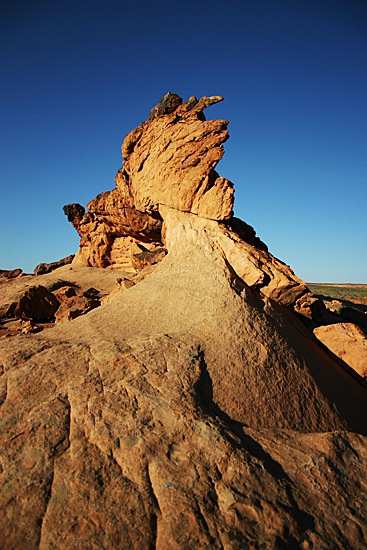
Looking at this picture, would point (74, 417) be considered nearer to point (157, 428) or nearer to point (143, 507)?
point (157, 428)

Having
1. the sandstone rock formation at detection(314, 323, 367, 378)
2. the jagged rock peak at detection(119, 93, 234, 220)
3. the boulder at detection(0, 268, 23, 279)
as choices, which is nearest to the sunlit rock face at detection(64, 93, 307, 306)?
the jagged rock peak at detection(119, 93, 234, 220)

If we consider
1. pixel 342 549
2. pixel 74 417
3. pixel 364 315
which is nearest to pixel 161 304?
pixel 74 417

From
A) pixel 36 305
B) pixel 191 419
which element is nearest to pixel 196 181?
pixel 191 419

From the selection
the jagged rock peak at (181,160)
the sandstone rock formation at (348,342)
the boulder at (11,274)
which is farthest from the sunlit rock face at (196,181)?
the boulder at (11,274)

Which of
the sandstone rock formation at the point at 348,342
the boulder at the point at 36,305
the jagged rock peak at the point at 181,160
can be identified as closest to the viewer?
the sandstone rock formation at the point at 348,342

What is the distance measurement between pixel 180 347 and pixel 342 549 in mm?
2323

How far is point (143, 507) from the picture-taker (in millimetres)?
2156

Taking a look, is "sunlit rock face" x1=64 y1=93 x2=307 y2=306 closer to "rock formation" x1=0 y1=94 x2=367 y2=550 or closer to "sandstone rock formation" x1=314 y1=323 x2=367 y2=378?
"rock formation" x1=0 y1=94 x2=367 y2=550

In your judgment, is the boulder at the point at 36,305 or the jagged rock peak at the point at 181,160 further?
the boulder at the point at 36,305

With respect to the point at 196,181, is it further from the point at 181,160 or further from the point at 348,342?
the point at 348,342

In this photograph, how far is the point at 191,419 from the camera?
2824mm

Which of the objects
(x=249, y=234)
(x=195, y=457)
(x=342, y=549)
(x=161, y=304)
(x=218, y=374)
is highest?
(x=249, y=234)

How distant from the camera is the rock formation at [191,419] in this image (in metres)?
2.09

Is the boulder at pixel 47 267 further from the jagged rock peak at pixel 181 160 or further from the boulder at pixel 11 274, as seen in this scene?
the jagged rock peak at pixel 181 160
